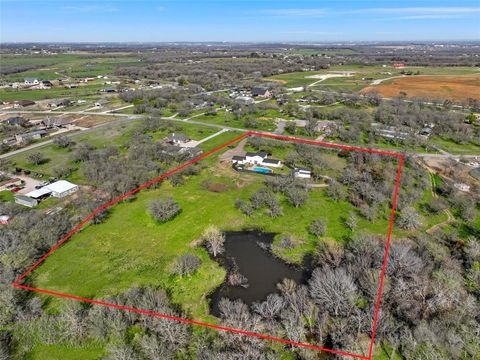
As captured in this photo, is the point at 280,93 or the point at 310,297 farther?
the point at 280,93

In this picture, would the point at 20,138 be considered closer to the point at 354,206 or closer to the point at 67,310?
the point at 67,310

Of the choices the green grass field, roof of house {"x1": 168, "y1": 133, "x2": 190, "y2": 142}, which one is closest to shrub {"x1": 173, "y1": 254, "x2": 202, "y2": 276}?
roof of house {"x1": 168, "y1": 133, "x2": 190, "y2": 142}

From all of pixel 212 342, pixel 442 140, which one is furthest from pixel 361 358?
pixel 442 140

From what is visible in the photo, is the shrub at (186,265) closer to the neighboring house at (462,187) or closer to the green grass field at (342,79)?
the neighboring house at (462,187)

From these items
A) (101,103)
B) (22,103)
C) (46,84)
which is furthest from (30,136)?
(46,84)

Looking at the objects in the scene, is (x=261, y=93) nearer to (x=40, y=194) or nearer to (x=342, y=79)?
(x=342, y=79)
